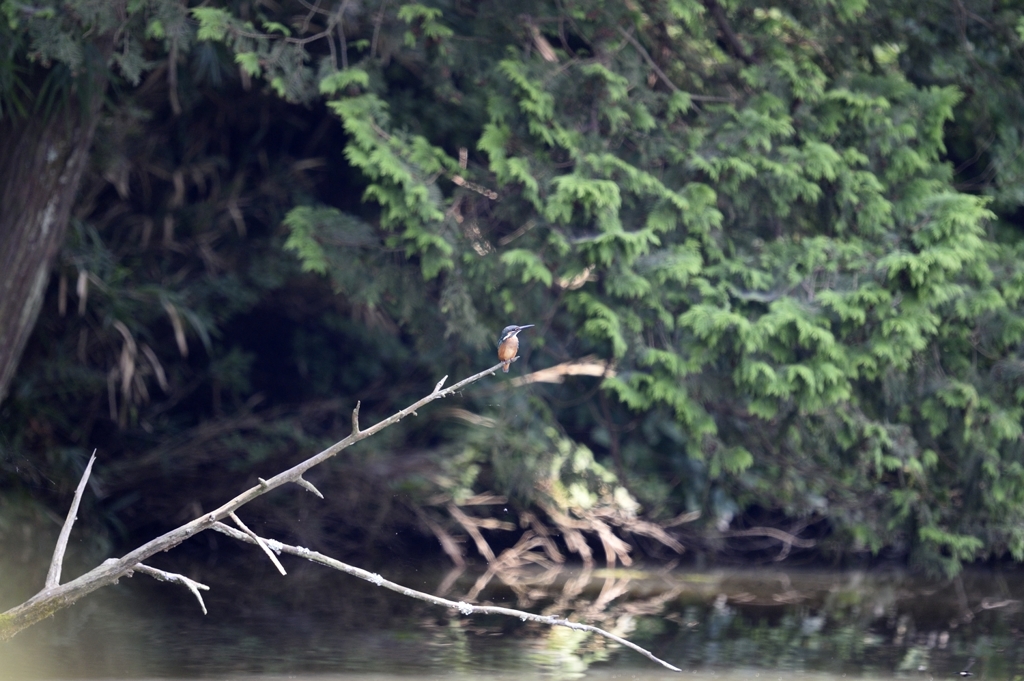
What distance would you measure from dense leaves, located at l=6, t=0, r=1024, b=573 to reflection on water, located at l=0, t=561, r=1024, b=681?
70 cm

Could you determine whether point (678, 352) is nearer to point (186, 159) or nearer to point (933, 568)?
point (933, 568)

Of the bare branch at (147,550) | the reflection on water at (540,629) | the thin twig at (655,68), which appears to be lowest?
the reflection on water at (540,629)

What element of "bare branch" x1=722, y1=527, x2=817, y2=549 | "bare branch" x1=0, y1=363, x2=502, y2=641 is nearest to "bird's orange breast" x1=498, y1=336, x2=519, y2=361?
"bare branch" x1=0, y1=363, x2=502, y2=641

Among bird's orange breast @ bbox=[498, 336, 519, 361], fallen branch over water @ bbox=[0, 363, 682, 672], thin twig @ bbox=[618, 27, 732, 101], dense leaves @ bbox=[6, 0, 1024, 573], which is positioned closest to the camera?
fallen branch over water @ bbox=[0, 363, 682, 672]

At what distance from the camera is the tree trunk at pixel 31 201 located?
5.00m

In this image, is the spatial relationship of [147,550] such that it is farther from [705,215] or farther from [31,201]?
[705,215]

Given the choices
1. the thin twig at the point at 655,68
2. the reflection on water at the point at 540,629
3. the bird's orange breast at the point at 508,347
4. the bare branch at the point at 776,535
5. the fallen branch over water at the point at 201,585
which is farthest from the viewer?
the bare branch at the point at 776,535

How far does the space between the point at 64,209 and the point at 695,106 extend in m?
3.42

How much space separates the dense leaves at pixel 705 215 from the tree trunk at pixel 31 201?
30cm

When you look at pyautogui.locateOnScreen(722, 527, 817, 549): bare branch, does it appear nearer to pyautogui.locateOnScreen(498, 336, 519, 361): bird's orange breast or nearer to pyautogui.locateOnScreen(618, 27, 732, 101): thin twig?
pyautogui.locateOnScreen(618, 27, 732, 101): thin twig

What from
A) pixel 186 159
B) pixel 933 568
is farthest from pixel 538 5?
pixel 933 568

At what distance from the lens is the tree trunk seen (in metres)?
5.00

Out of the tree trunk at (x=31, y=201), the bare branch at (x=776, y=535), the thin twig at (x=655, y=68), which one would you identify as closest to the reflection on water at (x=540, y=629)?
the bare branch at (x=776, y=535)

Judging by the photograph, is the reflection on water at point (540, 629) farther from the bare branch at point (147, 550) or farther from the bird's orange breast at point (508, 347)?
the bird's orange breast at point (508, 347)
